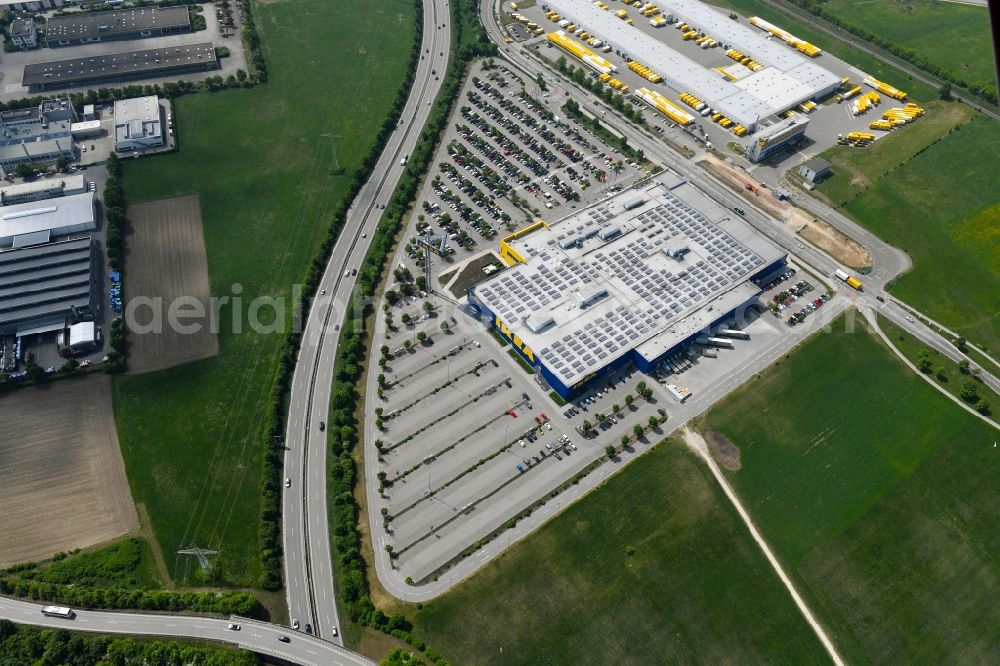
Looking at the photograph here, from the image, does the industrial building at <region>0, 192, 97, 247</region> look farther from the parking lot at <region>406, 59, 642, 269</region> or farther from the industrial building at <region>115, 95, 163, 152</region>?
the parking lot at <region>406, 59, 642, 269</region>

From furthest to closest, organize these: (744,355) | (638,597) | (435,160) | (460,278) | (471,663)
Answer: (435,160) → (460,278) → (744,355) → (638,597) → (471,663)

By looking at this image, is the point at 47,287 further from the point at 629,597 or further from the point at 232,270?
the point at 629,597

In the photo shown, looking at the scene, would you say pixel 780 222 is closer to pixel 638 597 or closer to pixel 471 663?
pixel 638 597

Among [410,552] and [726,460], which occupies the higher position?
[410,552]

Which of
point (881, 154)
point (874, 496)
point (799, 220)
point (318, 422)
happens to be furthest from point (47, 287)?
point (881, 154)

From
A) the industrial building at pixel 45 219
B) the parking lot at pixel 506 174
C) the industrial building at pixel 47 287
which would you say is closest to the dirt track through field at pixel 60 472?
the industrial building at pixel 47 287

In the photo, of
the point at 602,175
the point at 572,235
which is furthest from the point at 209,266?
the point at 602,175

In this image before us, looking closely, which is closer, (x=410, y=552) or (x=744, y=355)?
(x=410, y=552)
